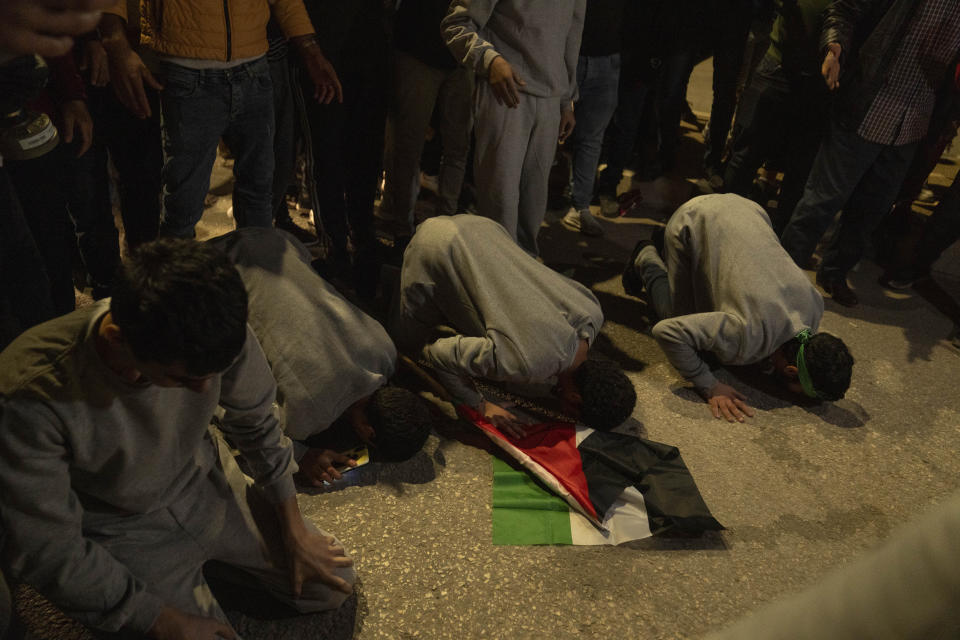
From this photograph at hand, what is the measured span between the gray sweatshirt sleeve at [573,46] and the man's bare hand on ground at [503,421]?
4.71 ft

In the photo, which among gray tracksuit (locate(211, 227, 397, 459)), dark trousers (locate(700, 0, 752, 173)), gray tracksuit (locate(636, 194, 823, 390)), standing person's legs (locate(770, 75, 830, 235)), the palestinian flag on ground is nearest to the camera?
gray tracksuit (locate(211, 227, 397, 459))

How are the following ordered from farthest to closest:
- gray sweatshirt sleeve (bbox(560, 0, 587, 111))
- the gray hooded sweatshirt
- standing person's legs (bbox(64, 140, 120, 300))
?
gray sweatshirt sleeve (bbox(560, 0, 587, 111)) → the gray hooded sweatshirt → standing person's legs (bbox(64, 140, 120, 300))

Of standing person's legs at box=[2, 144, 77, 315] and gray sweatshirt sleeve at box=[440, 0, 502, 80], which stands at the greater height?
gray sweatshirt sleeve at box=[440, 0, 502, 80]

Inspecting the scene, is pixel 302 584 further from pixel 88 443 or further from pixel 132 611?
pixel 88 443

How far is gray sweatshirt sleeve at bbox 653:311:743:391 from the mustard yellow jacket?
1.73 metres

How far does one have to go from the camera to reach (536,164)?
307 cm

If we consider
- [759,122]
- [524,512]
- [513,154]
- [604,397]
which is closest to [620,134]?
[759,122]

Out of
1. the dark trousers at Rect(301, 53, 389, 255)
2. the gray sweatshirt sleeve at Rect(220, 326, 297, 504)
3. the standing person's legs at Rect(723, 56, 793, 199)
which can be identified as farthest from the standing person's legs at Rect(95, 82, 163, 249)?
the standing person's legs at Rect(723, 56, 793, 199)

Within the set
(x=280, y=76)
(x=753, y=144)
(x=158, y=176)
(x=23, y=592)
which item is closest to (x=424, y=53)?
(x=280, y=76)

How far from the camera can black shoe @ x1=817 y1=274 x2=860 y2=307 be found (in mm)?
3580

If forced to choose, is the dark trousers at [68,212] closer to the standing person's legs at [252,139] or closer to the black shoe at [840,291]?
the standing person's legs at [252,139]

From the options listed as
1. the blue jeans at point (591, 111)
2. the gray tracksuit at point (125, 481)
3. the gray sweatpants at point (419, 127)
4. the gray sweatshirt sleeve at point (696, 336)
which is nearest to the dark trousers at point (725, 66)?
the blue jeans at point (591, 111)

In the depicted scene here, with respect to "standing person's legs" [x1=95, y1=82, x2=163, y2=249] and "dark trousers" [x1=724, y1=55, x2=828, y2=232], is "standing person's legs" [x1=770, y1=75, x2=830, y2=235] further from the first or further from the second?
"standing person's legs" [x1=95, y1=82, x2=163, y2=249]

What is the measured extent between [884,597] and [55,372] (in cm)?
128
